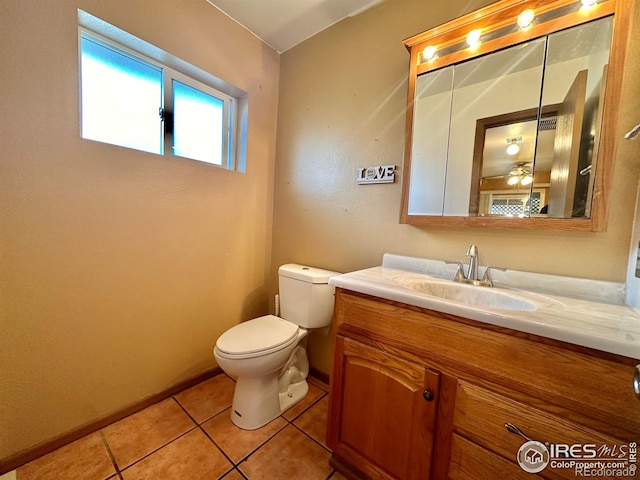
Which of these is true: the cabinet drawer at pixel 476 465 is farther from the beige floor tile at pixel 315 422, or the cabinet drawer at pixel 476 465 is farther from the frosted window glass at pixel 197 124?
the frosted window glass at pixel 197 124

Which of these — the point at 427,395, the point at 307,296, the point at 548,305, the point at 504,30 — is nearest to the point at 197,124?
the point at 307,296

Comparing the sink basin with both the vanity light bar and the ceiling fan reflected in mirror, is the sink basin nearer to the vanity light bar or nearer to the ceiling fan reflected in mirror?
the ceiling fan reflected in mirror

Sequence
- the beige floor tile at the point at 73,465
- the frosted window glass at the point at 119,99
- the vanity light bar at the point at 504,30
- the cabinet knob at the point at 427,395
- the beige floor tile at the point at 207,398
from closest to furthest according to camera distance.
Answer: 1. the cabinet knob at the point at 427,395
2. the vanity light bar at the point at 504,30
3. the beige floor tile at the point at 73,465
4. the frosted window glass at the point at 119,99
5. the beige floor tile at the point at 207,398

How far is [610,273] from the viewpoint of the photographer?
873 mm

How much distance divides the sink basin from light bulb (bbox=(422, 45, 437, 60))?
1.05 metres

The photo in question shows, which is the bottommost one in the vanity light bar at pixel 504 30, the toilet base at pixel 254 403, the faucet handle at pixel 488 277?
the toilet base at pixel 254 403

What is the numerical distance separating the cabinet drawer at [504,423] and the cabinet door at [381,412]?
84 millimetres

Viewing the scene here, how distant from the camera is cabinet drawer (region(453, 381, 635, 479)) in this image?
573mm

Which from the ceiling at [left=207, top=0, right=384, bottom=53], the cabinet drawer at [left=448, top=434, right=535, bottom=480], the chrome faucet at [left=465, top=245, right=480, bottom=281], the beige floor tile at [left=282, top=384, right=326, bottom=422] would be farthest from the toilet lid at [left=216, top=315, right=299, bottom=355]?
the ceiling at [left=207, top=0, right=384, bottom=53]

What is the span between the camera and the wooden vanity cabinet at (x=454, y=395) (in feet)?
1.84

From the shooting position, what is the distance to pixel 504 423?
65cm

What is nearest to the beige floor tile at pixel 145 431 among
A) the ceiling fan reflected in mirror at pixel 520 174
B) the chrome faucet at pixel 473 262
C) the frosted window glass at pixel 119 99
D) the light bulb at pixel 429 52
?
the frosted window glass at pixel 119 99

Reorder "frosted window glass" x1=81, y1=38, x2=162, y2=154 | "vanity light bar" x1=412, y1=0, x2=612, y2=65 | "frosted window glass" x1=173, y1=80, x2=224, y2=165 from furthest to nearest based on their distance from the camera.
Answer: "frosted window glass" x1=173, y1=80, x2=224, y2=165
"frosted window glass" x1=81, y1=38, x2=162, y2=154
"vanity light bar" x1=412, y1=0, x2=612, y2=65

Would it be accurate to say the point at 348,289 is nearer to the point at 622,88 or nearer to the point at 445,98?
the point at 445,98
